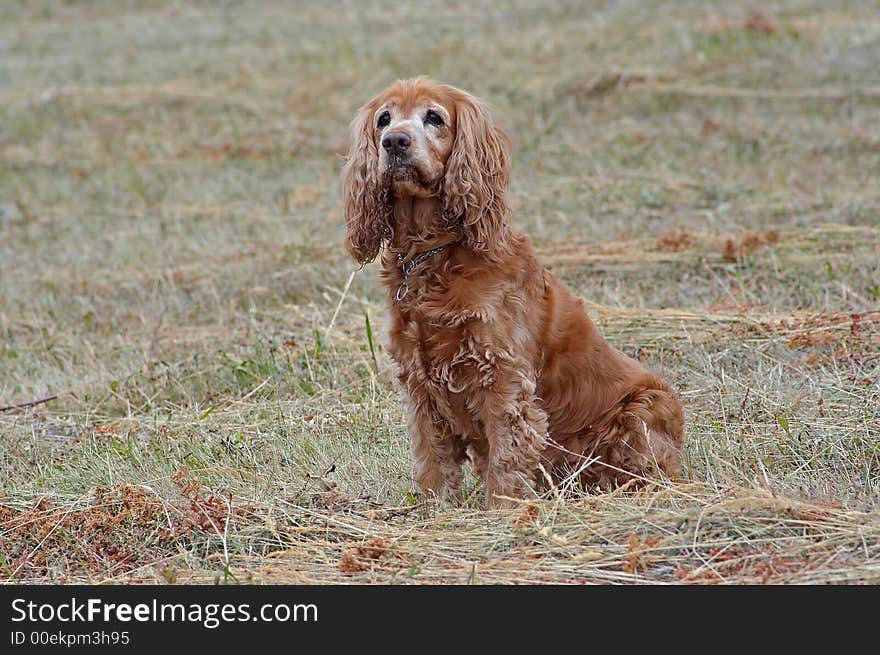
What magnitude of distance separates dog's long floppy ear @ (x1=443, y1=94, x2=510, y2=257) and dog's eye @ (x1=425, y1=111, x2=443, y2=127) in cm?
10

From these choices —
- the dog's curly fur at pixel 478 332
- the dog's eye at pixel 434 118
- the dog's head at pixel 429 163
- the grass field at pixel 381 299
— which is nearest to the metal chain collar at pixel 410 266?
the dog's curly fur at pixel 478 332

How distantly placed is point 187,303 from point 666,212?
418 centimetres

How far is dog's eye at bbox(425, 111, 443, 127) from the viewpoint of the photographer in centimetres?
518

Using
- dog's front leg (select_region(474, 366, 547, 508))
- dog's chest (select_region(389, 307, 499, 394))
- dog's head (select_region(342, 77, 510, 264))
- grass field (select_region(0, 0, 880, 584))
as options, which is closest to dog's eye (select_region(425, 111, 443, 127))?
dog's head (select_region(342, 77, 510, 264))

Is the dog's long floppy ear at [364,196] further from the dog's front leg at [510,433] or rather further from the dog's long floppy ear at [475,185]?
the dog's front leg at [510,433]

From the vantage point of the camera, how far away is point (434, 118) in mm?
5195

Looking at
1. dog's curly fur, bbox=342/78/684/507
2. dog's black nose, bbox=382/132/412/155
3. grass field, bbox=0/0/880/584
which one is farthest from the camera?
dog's curly fur, bbox=342/78/684/507

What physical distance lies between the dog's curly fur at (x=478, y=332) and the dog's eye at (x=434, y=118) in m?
0.01

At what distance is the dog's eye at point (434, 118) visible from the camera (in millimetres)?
5180

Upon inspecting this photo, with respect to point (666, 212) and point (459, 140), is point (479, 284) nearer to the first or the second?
point (459, 140)

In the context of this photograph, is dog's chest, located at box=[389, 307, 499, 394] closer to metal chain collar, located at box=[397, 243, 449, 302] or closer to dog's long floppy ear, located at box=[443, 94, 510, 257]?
metal chain collar, located at box=[397, 243, 449, 302]
